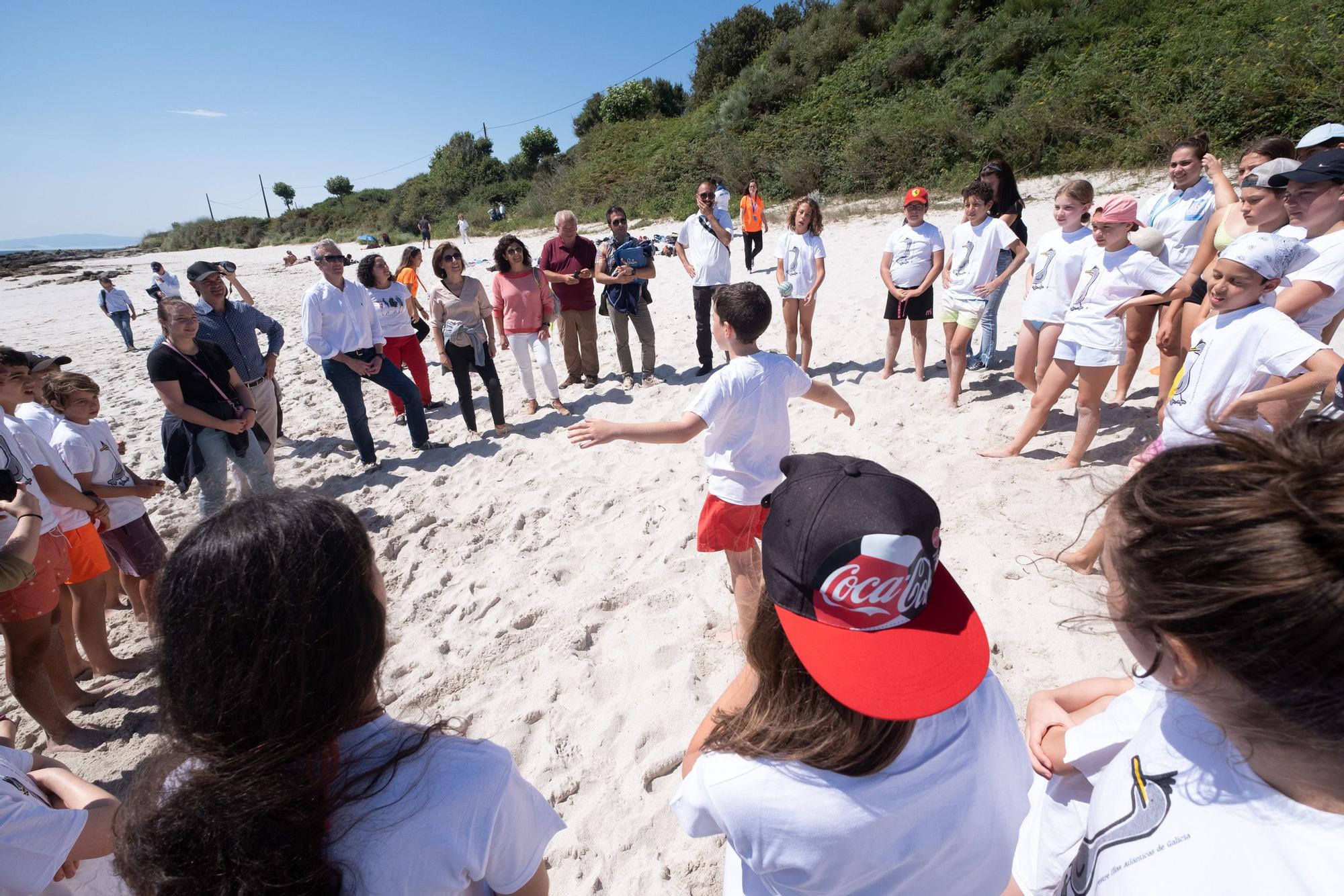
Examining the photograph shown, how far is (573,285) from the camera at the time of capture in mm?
6441

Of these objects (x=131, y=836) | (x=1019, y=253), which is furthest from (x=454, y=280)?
(x=131, y=836)

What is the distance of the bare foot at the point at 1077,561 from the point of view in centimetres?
297

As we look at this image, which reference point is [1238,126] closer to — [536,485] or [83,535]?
[536,485]

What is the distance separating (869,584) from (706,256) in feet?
18.8

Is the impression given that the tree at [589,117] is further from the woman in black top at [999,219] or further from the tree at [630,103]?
the woman in black top at [999,219]

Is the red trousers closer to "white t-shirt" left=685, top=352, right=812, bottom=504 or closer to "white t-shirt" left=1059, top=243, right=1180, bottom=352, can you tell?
"white t-shirt" left=685, top=352, right=812, bottom=504

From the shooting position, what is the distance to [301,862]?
0.89 m

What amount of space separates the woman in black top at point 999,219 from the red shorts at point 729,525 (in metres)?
3.17

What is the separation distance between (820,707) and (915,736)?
0.17 metres

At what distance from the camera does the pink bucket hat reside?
11.7 feet

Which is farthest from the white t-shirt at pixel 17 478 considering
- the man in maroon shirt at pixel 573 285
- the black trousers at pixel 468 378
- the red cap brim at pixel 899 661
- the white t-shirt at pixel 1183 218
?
the white t-shirt at pixel 1183 218

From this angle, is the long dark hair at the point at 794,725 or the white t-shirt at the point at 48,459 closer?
the long dark hair at the point at 794,725

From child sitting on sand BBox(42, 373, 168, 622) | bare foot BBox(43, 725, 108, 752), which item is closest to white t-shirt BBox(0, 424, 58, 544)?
child sitting on sand BBox(42, 373, 168, 622)

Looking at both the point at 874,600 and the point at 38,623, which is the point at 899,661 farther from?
the point at 38,623
